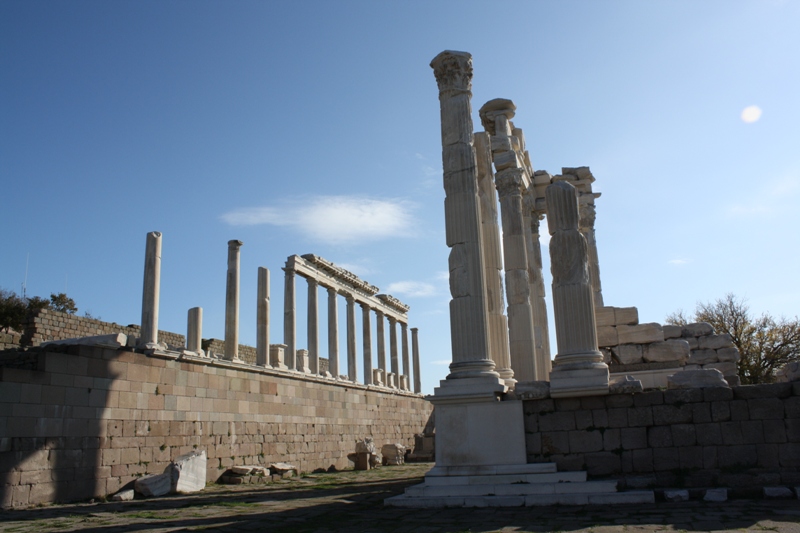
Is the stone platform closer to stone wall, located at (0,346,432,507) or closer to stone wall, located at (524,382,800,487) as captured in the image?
stone wall, located at (524,382,800,487)

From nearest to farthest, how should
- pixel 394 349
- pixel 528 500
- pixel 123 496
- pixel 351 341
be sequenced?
pixel 528 500, pixel 123 496, pixel 351 341, pixel 394 349

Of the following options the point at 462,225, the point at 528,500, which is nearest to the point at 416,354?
the point at 462,225

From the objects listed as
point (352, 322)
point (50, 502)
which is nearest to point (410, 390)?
point (352, 322)

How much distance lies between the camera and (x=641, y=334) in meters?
18.1

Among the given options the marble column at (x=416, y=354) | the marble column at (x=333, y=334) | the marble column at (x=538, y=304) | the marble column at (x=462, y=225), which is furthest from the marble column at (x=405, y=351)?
the marble column at (x=462, y=225)

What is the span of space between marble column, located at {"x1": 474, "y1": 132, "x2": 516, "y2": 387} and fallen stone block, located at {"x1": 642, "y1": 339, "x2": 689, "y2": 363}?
4473mm

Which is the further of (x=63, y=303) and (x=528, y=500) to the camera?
(x=63, y=303)

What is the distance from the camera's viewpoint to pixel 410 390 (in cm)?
3831

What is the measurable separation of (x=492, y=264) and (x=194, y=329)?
895 centimetres

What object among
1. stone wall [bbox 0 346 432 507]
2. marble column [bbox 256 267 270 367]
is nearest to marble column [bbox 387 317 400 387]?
stone wall [bbox 0 346 432 507]

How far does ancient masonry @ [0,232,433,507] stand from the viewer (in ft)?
43.3

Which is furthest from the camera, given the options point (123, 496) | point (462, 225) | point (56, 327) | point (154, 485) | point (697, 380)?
point (56, 327)

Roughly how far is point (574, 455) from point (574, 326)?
2211 millimetres

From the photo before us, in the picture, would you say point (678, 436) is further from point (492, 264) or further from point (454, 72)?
point (454, 72)
